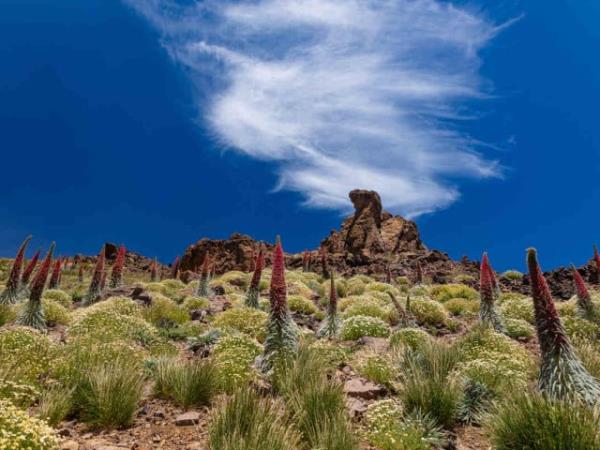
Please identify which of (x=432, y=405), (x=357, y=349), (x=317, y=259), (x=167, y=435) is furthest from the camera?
(x=317, y=259)

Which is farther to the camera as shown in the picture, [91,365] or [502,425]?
[91,365]

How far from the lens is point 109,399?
630 centimetres

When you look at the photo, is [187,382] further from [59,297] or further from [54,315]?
[59,297]

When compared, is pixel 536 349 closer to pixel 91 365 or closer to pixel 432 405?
pixel 432 405

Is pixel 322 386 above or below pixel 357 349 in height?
below

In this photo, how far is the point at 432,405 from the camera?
6684mm

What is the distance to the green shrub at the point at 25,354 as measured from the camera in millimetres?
6692

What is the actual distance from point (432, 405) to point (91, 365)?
5060 millimetres

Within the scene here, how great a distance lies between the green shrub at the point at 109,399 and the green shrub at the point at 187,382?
0.66 metres

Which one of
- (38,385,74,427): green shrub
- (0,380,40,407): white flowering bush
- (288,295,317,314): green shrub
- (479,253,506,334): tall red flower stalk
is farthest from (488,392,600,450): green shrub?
(288,295,317,314): green shrub

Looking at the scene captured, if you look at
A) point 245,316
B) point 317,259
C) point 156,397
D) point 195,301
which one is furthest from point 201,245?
point 156,397

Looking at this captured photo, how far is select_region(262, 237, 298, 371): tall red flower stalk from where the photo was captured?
8.32m

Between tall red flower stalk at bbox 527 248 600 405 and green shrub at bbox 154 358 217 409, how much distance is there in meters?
4.80

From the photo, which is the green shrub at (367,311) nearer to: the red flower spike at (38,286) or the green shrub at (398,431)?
the red flower spike at (38,286)
